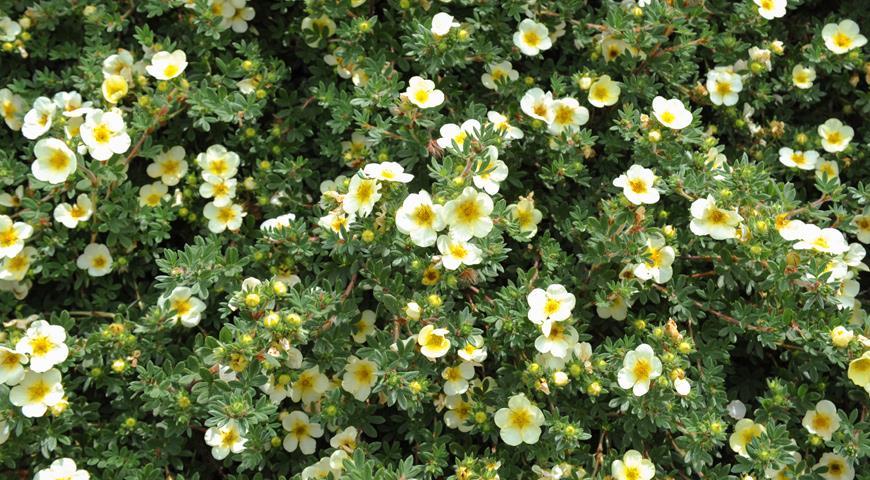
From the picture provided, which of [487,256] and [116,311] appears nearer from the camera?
[487,256]

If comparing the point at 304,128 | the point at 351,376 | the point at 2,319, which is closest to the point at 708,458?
the point at 351,376

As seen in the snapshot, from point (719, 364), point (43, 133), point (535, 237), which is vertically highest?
point (43, 133)

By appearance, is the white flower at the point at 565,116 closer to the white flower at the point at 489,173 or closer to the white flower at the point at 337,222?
the white flower at the point at 489,173

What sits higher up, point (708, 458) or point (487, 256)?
point (487, 256)

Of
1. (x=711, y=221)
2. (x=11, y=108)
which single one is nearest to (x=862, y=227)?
(x=711, y=221)

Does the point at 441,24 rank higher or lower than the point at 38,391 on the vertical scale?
higher

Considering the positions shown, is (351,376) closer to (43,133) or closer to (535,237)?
(535,237)

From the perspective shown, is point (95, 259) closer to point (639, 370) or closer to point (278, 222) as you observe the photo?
point (278, 222)
